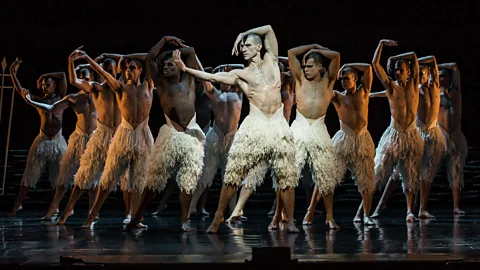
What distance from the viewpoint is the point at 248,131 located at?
229 inches

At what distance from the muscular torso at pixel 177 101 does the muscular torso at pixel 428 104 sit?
257 cm

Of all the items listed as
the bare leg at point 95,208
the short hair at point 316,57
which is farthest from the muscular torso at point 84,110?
the short hair at point 316,57

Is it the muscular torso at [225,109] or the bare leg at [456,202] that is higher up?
the muscular torso at [225,109]

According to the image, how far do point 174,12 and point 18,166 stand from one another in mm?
2778

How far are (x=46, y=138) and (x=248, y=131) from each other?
3.16m

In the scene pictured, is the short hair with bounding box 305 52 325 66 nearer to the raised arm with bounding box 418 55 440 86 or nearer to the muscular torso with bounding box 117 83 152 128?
the muscular torso with bounding box 117 83 152 128

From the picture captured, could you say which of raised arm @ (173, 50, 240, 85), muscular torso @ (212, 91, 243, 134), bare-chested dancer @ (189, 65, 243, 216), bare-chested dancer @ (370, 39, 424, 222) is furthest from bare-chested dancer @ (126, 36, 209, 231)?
bare-chested dancer @ (370, 39, 424, 222)

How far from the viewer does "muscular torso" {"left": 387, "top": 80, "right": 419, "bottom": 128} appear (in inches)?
288

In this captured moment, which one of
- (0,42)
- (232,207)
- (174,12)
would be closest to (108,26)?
(174,12)

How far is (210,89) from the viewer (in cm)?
789

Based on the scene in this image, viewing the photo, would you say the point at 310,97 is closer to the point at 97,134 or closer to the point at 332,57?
the point at 332,57

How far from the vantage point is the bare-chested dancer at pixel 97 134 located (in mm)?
6840

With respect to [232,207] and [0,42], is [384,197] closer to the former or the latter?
[232,207]

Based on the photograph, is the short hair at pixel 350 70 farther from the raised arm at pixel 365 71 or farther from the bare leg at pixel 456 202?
the bare leg at pixel 456 202
